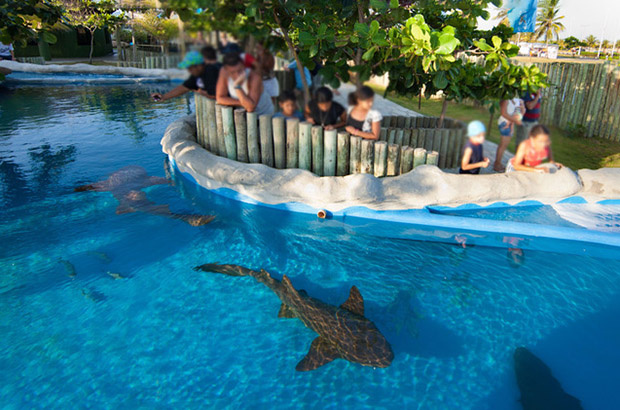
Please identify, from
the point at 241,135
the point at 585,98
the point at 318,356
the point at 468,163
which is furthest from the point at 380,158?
the point at 585,98

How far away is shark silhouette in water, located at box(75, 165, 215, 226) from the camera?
481 centimetres

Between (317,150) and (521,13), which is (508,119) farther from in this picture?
(521,13)

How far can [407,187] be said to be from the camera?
469cm

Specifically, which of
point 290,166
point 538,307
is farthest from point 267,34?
point 538,307

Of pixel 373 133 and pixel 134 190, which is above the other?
pixel 373 133

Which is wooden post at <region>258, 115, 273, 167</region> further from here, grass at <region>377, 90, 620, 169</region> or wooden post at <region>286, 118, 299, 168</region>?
grass at <region>377, 90, 620, 169</region>

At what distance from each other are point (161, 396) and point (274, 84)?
15.4 feet

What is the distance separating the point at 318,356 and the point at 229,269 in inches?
54.5

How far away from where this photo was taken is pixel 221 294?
12.0 feet

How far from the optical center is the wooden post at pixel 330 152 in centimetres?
500

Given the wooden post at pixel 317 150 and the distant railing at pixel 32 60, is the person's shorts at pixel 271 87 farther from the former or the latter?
the distant railing at pixel 32 60

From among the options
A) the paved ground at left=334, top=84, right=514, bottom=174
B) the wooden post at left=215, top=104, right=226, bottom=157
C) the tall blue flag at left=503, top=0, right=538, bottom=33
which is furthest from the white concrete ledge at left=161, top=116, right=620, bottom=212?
the tall blue flag at left=503, top=0, right=538, bottom=33

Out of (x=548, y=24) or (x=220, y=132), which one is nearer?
(x=220, y=132)

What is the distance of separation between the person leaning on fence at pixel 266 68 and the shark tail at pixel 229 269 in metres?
2.89
